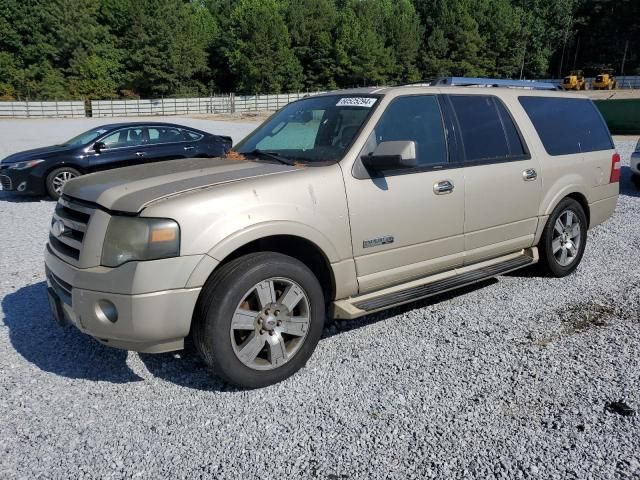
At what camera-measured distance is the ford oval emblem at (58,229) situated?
11.6ft

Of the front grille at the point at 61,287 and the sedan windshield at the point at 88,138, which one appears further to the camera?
the sedan windshield at the point at 88,138

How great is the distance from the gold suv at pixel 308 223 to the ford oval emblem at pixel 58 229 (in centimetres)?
2

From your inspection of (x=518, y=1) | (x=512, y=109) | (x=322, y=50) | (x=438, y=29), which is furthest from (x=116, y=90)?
(x=518, y=1)

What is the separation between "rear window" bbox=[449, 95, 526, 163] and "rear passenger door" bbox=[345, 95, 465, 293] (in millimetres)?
260

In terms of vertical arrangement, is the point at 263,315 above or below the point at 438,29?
below

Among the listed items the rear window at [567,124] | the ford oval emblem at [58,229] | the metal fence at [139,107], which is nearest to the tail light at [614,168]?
the rear window at [567,124]

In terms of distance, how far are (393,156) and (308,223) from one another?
744mm

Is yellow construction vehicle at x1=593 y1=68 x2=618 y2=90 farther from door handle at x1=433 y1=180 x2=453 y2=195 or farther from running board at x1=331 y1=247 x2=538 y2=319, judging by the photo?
door handle at x1=433 y1=180 x2=453 y2=195

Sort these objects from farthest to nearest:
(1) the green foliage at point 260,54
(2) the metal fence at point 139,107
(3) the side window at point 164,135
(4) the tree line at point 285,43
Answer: (1) the green foliage at point 260,54 < (4) the tree line at point 285,43 < (2) the metal fence at point 139,107 < (3) the side window at point 164,135

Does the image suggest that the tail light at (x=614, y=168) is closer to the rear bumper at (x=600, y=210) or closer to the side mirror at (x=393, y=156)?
the rear bumper at (x=600, y=210)

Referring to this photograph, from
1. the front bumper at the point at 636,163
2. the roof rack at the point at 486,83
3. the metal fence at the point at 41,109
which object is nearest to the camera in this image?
the roof rack at the point at 486,83

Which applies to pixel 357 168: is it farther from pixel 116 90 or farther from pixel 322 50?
pixel 322 50

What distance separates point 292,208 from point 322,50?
8281 cm

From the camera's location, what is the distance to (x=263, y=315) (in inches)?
132
